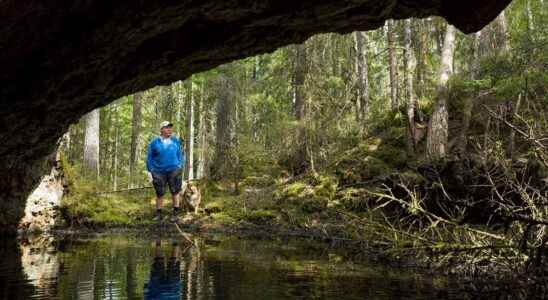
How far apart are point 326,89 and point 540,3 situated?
10.1m

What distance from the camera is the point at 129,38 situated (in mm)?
5578

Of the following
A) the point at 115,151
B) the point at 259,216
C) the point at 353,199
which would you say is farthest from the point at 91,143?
the point at 115,151

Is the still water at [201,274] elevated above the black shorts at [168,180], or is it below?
below

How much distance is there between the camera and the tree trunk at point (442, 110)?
14.0 m

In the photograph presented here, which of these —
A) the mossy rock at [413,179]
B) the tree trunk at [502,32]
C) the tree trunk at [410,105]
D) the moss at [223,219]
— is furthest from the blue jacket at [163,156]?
the tree trunk at [502,32]

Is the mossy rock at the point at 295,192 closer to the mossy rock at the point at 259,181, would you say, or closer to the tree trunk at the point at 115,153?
the mossy rock at the point at 259,181

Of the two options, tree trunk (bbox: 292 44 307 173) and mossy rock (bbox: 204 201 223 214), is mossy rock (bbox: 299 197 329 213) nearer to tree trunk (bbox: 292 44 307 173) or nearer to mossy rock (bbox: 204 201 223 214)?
mossy rock (bbox: 204 201 223 214)

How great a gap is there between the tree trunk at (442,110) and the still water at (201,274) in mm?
6341

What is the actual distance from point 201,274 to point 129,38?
9.37 feet

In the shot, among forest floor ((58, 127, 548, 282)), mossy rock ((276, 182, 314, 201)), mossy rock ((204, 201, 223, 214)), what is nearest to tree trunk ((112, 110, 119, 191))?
forest floor ((58, 127, 548, 282))

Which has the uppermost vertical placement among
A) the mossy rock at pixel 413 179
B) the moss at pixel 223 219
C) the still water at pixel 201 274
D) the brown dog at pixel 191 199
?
the mossy rock at pixel 413 179

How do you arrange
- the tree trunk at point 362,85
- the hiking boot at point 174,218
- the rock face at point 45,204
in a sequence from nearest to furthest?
the rock face at point 45,204 < the hiking boot at point 174,218 < the tree trunk at point 362,85

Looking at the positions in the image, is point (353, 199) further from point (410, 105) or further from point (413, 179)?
point (410, 105)

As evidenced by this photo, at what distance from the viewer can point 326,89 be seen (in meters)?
18.7
